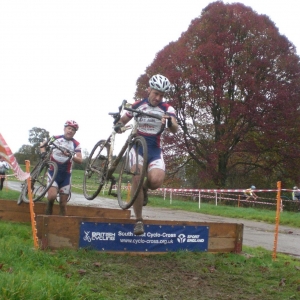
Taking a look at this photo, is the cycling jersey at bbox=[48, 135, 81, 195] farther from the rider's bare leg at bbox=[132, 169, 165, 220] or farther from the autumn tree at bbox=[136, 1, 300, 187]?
the autumn tree at bbox=[136, 1, 300, 187]

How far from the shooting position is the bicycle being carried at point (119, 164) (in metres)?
7.23

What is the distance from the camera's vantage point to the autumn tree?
28.4 meters

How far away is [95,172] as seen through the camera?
29.8 ft

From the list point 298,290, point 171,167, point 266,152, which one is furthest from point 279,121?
point 298,290

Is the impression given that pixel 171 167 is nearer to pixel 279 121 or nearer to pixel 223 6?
pixel 279 121

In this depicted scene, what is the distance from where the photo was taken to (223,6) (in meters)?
30.6

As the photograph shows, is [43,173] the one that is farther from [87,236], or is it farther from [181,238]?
[181,238]

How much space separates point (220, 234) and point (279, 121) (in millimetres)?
21678

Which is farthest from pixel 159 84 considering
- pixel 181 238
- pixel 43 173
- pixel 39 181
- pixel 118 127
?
pixel 39 181

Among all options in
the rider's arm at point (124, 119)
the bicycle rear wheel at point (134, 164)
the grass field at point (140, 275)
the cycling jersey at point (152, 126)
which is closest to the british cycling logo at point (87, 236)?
the grass field at point (140, 275)

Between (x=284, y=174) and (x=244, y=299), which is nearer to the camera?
(x=244, y=299)

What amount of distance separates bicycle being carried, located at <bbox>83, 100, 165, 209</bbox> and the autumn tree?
19.7 m

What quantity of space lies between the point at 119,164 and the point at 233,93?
74.3ft

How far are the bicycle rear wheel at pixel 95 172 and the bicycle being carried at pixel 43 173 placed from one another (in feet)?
1.53
